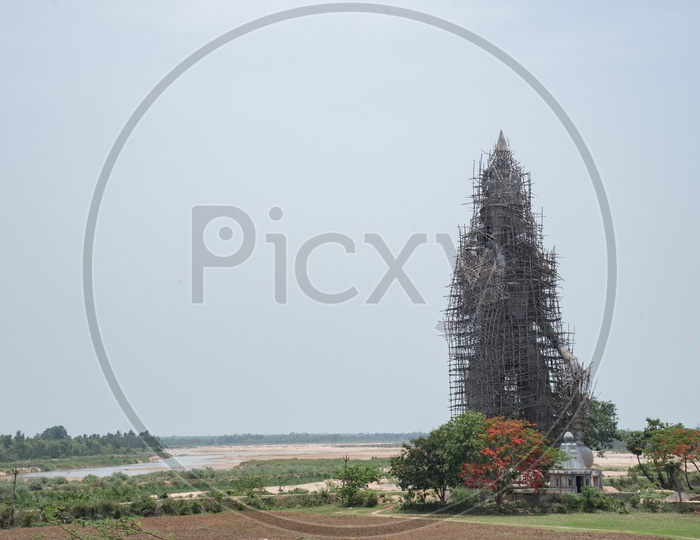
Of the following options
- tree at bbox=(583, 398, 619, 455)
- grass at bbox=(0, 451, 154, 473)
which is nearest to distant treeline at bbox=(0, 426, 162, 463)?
grass at bbox=(0, 451, 154, 473)

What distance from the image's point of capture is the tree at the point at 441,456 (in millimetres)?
49125

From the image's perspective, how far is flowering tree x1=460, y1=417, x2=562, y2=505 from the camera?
48312mm

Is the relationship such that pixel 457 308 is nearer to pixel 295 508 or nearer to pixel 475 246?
pixel 475 246

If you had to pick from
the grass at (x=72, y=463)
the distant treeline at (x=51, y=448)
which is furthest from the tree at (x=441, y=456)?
the distant treeline at (x=51, y=448)

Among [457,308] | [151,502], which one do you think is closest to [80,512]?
[151,502]

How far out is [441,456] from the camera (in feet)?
163

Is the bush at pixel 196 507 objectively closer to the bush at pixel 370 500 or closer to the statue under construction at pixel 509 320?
the bush at pixel 370 500

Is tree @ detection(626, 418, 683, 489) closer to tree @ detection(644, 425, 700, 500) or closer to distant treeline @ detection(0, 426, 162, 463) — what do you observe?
tree @ detection(644, 425, 700, 500)

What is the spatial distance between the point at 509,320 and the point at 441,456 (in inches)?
910

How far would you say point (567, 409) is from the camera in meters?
67.2

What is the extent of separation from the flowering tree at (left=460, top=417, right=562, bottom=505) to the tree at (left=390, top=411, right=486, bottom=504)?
0.60 meters

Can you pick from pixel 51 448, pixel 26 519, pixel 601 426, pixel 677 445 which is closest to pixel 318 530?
pixel 26 519

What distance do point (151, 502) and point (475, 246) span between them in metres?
36.2

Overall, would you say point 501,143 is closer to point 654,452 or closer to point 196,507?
point 654,452
